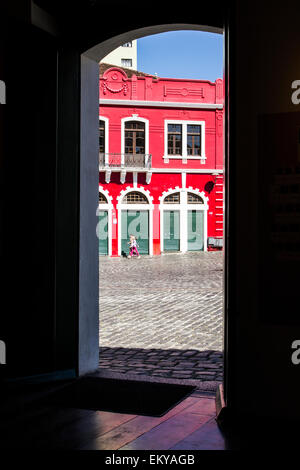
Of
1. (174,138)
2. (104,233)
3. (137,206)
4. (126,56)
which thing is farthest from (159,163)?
(126,56)

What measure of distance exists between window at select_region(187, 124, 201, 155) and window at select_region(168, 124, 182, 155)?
46 centimetres

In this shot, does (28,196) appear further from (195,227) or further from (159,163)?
(195,227)

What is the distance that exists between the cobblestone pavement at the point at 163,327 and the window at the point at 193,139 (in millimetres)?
13500

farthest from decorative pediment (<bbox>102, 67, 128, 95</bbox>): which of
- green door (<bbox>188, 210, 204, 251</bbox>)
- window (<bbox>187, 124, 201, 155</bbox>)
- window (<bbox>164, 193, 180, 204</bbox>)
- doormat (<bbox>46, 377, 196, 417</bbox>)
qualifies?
doormat (<bbox>46, 377, 196, 417</bbox>)

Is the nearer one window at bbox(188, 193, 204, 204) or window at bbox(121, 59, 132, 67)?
window at bbox(188, 193, 204, 204)

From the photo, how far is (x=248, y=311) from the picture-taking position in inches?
136

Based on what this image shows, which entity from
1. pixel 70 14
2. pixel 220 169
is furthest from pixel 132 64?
pixel 70 14

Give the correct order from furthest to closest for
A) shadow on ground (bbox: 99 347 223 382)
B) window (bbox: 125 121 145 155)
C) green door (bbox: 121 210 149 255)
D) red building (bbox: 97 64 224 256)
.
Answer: window (bbox: 125 121 145 155) < green door (bbox: 121 210 149 255) < red building (bbox: 97 64 224 256) < shadow on ground (bbox: 99 347 223 382)

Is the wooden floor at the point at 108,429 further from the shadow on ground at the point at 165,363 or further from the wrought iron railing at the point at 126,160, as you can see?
the wrought iron railing at the point at 126,160

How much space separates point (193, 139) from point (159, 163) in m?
2.20

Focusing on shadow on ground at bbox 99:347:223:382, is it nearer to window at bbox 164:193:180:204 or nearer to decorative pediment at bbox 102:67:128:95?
window at bbox 164:193:180:204

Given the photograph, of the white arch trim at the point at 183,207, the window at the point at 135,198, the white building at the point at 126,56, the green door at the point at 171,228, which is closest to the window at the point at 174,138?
the white arch trim at the point at 183,207

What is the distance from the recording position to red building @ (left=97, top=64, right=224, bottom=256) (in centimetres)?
2536

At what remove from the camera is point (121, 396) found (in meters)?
4.22
